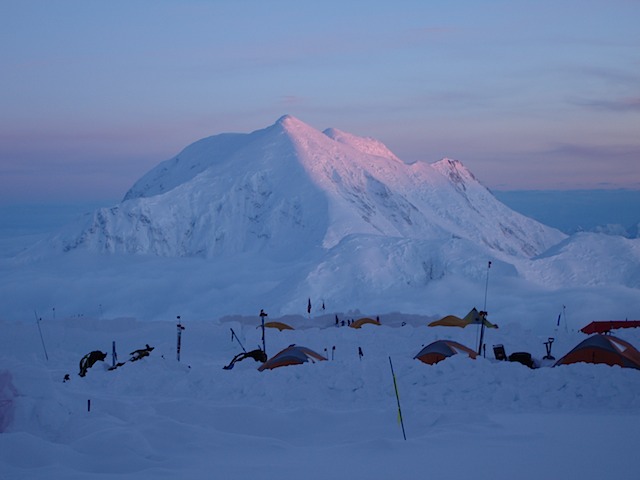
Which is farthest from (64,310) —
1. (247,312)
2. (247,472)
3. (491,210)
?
(491,210)

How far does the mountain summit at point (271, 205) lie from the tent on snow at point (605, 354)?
5700cm

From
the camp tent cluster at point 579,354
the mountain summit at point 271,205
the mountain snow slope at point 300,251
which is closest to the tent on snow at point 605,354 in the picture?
the camp tent cluster at point 579,354

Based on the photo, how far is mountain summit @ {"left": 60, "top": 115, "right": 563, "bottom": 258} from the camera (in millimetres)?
88000

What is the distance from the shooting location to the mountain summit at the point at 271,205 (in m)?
88.0

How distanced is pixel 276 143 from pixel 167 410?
286ft

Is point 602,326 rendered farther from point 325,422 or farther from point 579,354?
point 325,422

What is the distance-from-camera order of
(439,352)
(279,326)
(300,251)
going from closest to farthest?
1. (439,352)
2. (279,326)
3. (300,251)

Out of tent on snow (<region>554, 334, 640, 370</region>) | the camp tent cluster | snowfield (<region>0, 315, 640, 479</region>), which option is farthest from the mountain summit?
snowfield (<region>0, 315, 640, 479</region>)

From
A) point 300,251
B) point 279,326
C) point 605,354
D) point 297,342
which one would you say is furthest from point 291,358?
point 300,251

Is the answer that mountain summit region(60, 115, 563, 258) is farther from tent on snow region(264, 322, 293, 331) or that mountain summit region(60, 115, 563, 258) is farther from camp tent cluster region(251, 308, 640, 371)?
camp tent cluster region(251, 308, 640, 371)

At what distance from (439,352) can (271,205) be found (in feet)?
226

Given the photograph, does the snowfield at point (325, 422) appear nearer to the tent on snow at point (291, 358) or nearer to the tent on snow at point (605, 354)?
the tent on snow at point (291, 358)

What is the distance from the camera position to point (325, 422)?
14906mm

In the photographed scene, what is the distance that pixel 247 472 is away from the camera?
11.5 metres
